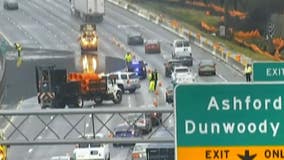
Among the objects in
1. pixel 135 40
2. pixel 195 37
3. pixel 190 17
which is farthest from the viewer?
pixel 190 17

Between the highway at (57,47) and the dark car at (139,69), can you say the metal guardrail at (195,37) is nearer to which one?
the highway at (57,47)

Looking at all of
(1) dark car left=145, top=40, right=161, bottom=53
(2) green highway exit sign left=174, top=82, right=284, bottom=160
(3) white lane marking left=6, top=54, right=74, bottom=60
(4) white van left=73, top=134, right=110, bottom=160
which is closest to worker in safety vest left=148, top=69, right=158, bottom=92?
(1) dark car left=145, top=40, right=161, bottom=53

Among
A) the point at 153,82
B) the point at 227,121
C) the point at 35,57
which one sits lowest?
the point at 35,57

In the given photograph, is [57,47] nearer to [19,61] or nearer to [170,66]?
[19,61]

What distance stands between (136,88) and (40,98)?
11671mm

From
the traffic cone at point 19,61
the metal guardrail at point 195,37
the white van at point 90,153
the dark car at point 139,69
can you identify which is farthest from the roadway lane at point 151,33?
the white van at point 90,153

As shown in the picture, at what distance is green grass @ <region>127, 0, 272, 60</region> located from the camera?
70.0 metres

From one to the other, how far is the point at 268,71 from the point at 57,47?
67498mm

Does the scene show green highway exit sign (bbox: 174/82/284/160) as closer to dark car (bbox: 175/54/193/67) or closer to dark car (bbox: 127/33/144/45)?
dark car (bbox: 175/54/193/67)

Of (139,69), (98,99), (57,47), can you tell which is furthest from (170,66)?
(57,47)

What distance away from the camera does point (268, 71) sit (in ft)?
31.4

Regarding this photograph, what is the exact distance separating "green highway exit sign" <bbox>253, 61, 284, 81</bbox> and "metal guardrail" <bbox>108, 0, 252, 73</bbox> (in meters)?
50.4

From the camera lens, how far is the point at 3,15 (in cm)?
9412

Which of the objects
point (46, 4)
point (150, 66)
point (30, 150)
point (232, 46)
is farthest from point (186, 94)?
point (46, 4)
